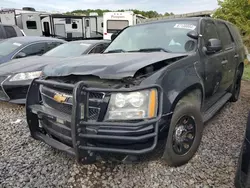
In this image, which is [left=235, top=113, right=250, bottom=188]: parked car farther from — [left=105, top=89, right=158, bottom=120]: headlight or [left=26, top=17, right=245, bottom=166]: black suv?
[left=105, top=89, right=158, bottom=120]: headlight

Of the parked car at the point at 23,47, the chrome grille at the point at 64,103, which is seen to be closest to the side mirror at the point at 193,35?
the chrome grille at the point at 64,103

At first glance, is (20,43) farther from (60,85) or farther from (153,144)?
(153,144)

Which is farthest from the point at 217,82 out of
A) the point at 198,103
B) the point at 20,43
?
the point at 20,43

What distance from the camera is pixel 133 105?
1.96 metres

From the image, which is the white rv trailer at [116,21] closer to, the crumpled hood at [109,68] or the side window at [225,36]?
the side window at [225,36]

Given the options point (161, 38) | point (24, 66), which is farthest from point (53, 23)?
point (161, 38)

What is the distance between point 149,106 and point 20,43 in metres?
5.33

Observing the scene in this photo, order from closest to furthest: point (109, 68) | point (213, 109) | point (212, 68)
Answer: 1. point (109, 68)
2. point (212, 68)
3. point (213, 109)

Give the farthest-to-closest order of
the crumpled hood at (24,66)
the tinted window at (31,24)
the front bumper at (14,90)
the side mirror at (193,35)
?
the tinted window at (31,24) < the crumpled hood at (24,66) < the front bumper at (14,90) < the side mirror at (193,35)

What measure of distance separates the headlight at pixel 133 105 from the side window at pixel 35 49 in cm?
483

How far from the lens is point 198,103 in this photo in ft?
9.10

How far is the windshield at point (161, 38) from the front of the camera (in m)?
2.96

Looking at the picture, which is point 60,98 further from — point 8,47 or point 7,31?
point 7,31

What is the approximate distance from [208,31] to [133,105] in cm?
212
